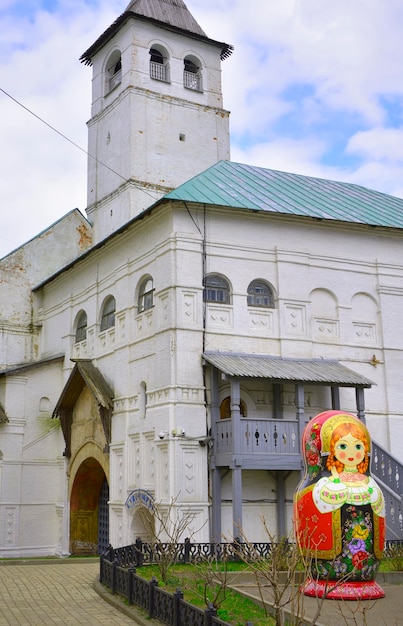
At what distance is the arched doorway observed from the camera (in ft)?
83.1

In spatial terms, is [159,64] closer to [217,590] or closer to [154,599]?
[217,590]

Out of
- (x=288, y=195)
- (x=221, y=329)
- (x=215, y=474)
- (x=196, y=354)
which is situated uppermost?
(x=288, y=195)

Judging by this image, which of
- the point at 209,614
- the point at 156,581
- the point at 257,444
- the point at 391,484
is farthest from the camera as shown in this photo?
the point at 391,484

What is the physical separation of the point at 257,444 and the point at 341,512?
7322 mm

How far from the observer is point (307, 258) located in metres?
21.9

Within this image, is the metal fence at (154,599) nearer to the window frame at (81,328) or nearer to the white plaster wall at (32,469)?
the white plaster wall at (32,469)

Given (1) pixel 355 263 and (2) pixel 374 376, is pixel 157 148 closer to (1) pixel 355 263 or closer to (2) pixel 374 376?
(1) pixel 355 263

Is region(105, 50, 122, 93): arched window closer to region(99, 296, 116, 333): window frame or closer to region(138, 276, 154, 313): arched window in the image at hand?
region(99, 296, 116, 333): window frame

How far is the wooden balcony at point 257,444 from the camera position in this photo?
18500 mm

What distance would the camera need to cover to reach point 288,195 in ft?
76.2

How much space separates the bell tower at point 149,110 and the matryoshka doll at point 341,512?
18.7 metres

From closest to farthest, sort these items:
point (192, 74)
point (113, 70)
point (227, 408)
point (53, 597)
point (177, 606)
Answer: point (177, 606) → point (53, 597) → point (227, 408) → point (192, 74) → point (113, 70)

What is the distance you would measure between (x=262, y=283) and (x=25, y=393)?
10394 mm

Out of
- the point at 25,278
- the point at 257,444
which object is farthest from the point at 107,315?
the point at 257,444
